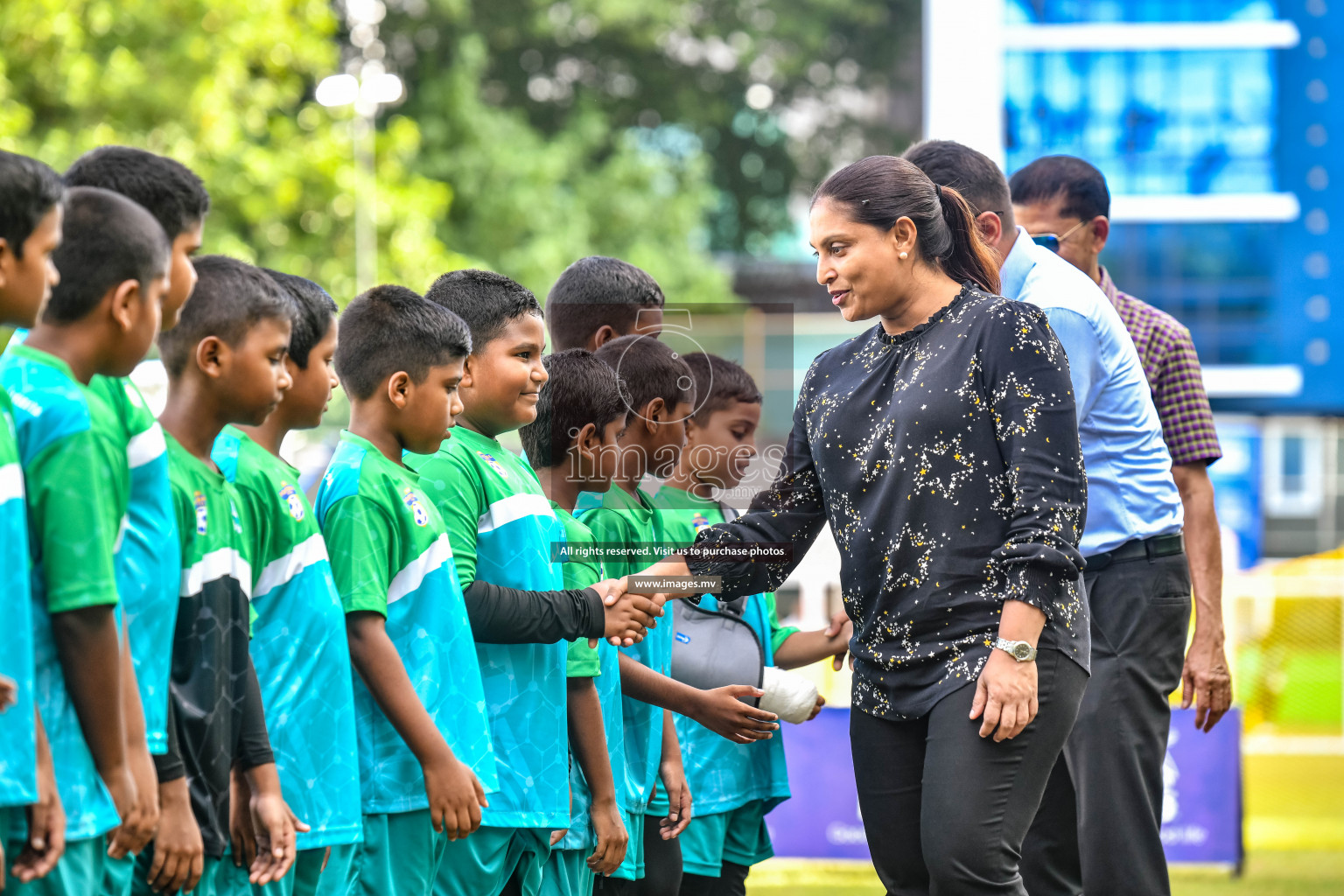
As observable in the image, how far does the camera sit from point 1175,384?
4.20 m

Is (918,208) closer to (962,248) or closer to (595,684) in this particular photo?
(962,248)

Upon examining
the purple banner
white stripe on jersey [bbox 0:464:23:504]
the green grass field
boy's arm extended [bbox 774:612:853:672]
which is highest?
white stripe on jersey [bbox 0:464:23:504]

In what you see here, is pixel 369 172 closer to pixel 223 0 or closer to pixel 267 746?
pixel 223 0

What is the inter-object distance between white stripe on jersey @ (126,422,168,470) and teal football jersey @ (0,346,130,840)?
12cm

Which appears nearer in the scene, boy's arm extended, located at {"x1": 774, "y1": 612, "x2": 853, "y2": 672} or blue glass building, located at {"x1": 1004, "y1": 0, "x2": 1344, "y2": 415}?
boy's arm extended, located at {"x1": 774, "y1": 612, "x2": 853, "y2": 672}

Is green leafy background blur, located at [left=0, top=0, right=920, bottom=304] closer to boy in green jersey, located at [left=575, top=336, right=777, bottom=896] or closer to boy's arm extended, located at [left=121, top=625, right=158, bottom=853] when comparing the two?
boy in green jersey, located at [left=575, top=336, right=777, bottom=896]

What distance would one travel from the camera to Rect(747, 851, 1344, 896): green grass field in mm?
6727

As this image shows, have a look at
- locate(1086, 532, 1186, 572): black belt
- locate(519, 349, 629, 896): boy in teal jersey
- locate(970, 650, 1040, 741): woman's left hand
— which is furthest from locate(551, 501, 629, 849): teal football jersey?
locate(1086, 532, 1186, 572): black belt

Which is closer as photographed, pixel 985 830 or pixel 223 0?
pixel 985 830

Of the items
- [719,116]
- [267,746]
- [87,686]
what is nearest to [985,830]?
[267,746]

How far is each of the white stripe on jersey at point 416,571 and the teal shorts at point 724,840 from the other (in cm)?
128

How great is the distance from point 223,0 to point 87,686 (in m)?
12.9

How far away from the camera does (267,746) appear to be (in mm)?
2590

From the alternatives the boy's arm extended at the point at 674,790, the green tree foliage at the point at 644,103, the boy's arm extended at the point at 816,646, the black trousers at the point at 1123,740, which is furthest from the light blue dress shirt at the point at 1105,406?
the green tree foliage at the point at 644,103
